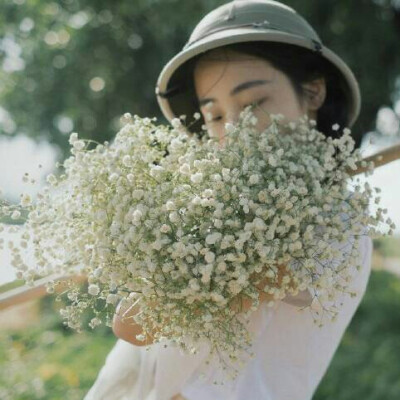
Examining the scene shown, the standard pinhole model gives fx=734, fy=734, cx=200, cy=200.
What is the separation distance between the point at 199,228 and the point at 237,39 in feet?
2.26

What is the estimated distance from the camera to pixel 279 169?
1741 millimetres

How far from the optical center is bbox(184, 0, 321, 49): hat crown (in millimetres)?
2221

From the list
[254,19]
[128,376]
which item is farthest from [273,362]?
[254,19]

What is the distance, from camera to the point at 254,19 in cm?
223

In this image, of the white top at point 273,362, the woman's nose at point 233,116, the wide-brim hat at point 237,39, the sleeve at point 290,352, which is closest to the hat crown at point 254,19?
the wide-brim hat at point 237,39

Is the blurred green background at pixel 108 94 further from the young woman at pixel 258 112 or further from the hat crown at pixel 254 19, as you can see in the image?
the hat crown at pixel 254 19

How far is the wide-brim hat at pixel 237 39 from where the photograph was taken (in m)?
2.14

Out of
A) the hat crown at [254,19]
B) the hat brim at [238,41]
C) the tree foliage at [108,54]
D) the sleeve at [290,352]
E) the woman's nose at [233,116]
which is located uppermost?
the tree foliage at [108,54]

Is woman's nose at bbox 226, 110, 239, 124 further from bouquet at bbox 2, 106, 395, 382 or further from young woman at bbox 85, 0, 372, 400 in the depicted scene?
bouquet at bbox 2, 106, 395, 382

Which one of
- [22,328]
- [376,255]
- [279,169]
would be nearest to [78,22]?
[22,328]

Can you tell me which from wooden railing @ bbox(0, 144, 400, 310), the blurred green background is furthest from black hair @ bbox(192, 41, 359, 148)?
the blurred green background

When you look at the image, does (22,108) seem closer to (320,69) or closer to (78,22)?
(78,22)

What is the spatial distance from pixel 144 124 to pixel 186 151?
14 cm

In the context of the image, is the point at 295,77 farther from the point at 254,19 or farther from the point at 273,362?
the point at 273,362
